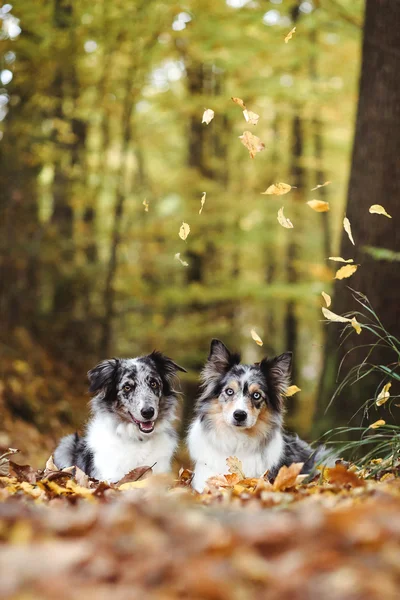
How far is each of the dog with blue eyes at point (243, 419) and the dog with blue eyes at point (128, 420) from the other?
282mm

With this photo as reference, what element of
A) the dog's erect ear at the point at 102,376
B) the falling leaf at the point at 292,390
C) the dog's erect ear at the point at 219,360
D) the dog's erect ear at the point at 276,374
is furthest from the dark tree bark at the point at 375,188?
the dog's erect ear at the point at 102,376

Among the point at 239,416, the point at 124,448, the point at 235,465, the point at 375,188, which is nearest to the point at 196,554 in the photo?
the point at 235,465

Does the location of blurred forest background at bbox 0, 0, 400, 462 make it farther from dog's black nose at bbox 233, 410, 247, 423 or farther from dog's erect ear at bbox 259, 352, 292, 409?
dog's black nose at bbox 233, 410, 247, 423

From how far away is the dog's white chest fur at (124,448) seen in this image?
4.98 meters

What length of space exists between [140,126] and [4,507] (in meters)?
12.5

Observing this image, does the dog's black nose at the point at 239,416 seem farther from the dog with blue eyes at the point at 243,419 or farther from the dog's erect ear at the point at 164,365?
the dog's erect ear at the point at 164,365

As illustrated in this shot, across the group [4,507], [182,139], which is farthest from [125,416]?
[182,139]

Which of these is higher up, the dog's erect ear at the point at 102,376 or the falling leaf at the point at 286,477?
the falling leaf at the point at 286,477

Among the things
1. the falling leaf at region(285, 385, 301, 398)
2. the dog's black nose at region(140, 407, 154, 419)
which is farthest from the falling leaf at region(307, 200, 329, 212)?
the dog's black nose at region(140, 407, 154, 419)

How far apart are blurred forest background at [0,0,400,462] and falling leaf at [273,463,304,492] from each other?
8.30 feet

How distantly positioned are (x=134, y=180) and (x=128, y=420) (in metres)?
11.9

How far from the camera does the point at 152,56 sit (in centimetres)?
1027

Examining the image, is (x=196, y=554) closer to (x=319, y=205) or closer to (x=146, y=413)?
(x=319, y=205)

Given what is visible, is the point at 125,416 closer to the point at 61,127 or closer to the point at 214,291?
the point at 61,127
